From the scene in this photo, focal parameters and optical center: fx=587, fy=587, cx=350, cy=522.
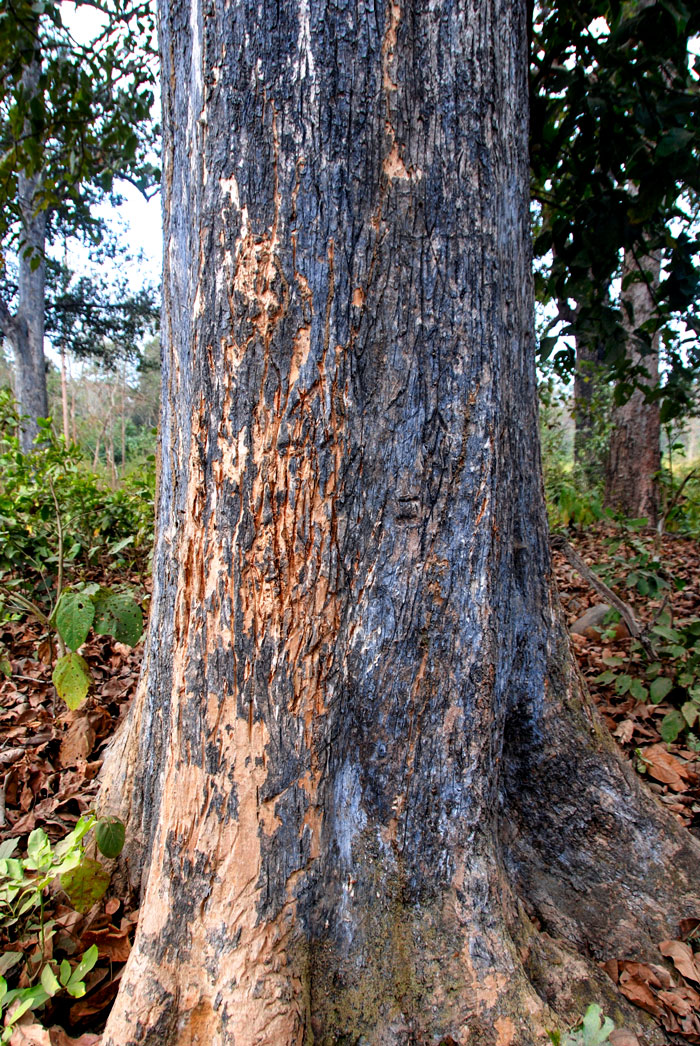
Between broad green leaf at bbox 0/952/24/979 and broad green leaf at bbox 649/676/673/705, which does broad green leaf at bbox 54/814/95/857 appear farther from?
broad green leaf at bbox 649/676/673/705

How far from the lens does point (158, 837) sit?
4.51ft

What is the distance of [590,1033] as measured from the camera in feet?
4.01

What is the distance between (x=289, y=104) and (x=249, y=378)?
561mm

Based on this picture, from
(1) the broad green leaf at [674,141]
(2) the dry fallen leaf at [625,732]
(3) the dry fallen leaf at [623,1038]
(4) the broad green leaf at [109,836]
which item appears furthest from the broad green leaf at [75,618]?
(1) the broad green leaf at [674,141]

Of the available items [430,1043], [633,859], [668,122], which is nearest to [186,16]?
[668,122]

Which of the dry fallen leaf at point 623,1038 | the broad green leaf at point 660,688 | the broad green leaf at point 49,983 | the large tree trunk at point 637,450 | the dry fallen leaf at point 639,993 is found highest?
the large tree trunk at point 637,450

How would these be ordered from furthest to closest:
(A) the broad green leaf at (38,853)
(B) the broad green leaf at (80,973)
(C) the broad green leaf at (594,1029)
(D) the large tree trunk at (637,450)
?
(D) the large tree trunk at (637,450) → (A) the broad green leaf at (38,853) → (B) the broad green leaf at (80,973) → (C) the broad green leaf at (594,1029)

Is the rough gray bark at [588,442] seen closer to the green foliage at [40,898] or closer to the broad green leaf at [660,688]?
the broad green leaf at [660,688]

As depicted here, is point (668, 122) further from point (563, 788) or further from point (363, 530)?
point (563, 788)

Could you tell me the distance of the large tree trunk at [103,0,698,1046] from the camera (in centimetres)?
123

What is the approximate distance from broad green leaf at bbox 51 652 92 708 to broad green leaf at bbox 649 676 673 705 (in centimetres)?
220

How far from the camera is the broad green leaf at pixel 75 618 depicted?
6.44 ft

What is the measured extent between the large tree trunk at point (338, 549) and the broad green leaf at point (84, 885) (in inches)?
10.4

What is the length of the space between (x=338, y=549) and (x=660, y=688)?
6.15 ft
